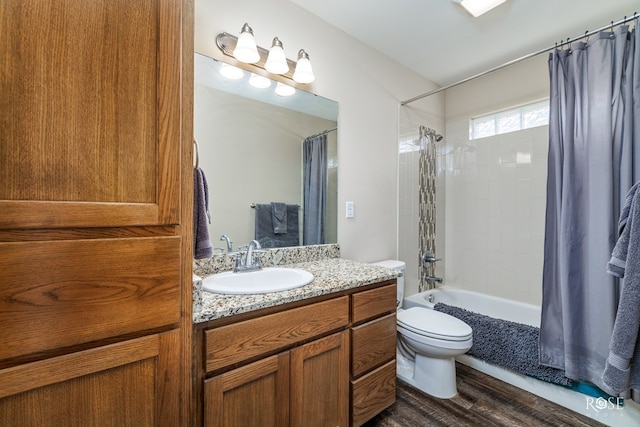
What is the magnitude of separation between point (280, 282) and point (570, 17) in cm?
252

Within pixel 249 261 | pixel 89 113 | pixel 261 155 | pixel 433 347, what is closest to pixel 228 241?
pixel 249 261

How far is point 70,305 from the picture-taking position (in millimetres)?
623

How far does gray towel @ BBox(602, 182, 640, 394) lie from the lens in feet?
4.10

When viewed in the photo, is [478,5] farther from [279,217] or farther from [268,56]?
[279,217]

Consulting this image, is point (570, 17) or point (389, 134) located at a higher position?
point (570, 17)

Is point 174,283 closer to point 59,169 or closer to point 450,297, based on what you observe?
point 59,169

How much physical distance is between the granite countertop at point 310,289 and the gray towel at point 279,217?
0.74ft

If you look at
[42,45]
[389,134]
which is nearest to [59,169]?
[42,45]

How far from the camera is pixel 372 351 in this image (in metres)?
1.40

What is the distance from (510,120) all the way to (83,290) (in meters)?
3.14

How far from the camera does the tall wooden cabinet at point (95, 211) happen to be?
573 mm

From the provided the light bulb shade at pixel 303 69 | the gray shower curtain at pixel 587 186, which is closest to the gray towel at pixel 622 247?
the gray shower curtain at pixel 587 186

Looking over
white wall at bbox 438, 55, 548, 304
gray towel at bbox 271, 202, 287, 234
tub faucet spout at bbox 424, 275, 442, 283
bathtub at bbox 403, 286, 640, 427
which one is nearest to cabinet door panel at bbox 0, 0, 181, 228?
gray towel at bbox 271, 202, 287, 234

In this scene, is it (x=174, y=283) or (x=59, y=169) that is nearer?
(x=59, y=169)
